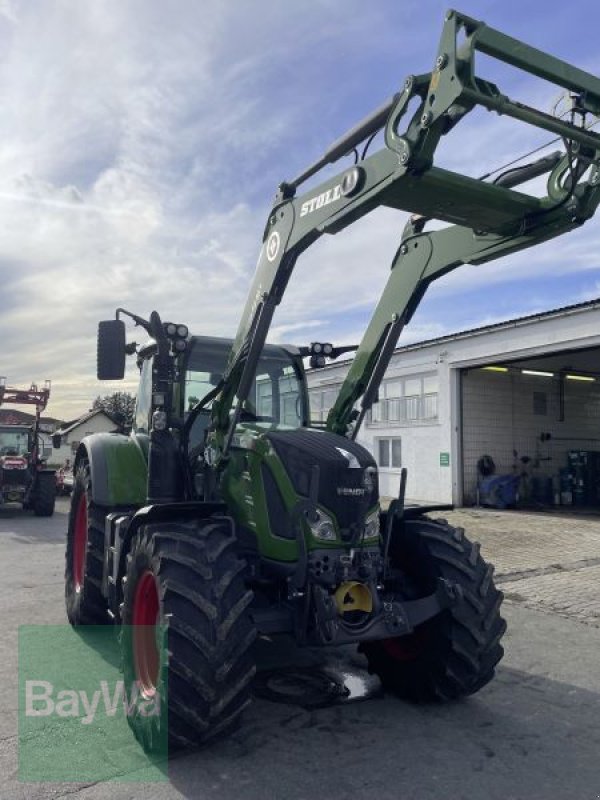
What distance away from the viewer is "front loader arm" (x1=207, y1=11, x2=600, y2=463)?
3.48 meters

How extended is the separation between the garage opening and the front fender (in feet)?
44.2

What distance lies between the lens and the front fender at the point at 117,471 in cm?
579

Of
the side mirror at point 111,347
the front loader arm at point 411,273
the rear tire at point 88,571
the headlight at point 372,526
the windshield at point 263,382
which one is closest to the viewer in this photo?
the front loader arm at point 411,273

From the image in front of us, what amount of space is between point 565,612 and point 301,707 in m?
3.99

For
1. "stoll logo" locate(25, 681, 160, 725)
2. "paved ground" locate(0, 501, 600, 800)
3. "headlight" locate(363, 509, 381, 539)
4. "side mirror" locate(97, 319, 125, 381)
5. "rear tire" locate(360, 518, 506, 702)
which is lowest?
"paved ground" locate(0, 501, 600, 800)

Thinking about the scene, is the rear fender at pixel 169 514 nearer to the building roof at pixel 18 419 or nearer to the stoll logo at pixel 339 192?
the stoll logo at pixel 339 192

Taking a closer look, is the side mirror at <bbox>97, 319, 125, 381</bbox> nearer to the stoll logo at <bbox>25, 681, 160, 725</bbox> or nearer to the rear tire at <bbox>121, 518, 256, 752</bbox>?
the rear tire at <bbox>121, 518, 256, 752</bbox>

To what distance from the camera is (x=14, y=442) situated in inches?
732

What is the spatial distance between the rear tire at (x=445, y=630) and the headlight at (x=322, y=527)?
0.78 meters

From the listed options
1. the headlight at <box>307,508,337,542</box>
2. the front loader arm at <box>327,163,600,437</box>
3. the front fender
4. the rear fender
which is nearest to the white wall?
the front loader arm at <box>327,163,600,437</box>

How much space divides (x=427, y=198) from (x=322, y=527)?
201cm

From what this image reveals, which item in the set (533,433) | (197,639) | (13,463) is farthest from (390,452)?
(197,639)

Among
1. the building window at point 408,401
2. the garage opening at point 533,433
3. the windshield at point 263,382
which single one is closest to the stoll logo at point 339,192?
the windshield at point 263,382

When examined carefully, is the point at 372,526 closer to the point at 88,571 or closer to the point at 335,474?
the point at 335,474
